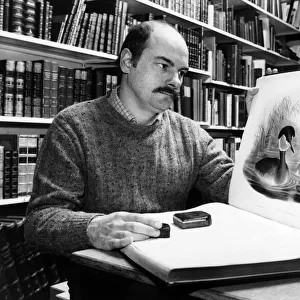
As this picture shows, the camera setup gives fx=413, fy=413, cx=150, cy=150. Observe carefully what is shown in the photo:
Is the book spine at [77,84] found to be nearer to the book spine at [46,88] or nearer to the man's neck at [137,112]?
the book spine at [46,88]

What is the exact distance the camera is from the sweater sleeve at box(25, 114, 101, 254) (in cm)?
78

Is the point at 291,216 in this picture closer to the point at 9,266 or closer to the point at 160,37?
the point at 160,37

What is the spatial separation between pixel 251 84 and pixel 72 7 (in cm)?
202

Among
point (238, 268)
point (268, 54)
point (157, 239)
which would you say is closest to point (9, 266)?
point (157, 239)

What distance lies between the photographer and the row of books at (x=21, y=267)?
61.2 inches

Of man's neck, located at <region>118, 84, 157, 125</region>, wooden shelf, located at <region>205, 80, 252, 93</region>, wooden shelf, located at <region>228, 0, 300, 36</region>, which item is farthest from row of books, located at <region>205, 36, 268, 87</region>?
man's neck, located at <region>118, 84, 157, 125</region>

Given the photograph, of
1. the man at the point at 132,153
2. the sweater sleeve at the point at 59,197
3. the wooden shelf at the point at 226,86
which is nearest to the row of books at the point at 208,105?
the wooden shelf at the point at 226,86

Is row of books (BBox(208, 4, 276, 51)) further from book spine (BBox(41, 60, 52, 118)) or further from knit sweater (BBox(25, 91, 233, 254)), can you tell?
knit sweater (BBox(25, 91, 233, 254))

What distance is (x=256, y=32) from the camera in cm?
365

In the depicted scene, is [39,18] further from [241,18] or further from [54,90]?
[241,18]

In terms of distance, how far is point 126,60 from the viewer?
1.39 meters

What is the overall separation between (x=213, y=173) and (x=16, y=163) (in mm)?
965

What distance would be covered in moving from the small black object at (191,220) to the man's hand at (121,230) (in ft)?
0.20

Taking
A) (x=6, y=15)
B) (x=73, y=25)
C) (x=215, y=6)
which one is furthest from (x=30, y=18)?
(x=215, y=6)
